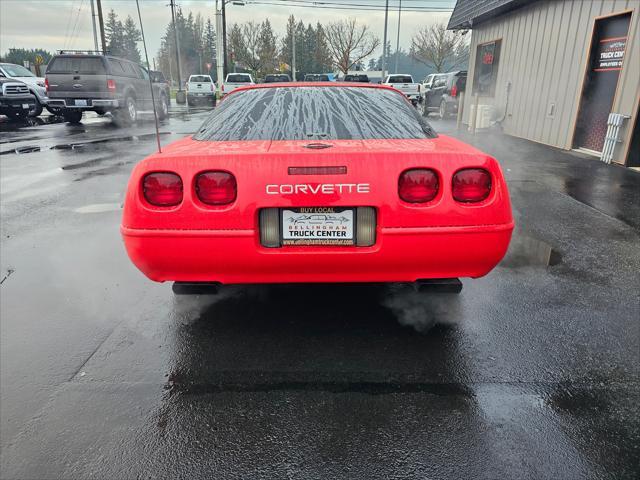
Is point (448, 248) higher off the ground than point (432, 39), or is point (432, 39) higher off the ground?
point (432, 39)

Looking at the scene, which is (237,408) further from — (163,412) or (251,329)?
(251,329)

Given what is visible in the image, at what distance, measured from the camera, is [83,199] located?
6406 millimetres

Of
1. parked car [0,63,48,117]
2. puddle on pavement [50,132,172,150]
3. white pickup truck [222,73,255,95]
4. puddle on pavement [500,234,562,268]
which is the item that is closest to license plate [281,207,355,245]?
puddle on pavement [500,234,562,268]

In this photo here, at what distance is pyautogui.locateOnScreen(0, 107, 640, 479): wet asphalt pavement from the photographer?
196 cm

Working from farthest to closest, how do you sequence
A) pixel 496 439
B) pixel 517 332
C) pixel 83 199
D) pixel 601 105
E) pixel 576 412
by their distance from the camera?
pixel 601 105, pixel 83 199, pixel 517 332, pixel 576 412, pixel 496 439

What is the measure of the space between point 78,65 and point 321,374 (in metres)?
16.5

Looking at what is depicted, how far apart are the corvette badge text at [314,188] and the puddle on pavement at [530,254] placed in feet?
7.33

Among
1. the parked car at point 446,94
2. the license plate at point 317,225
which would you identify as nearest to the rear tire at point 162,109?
the parked car at point 446,94

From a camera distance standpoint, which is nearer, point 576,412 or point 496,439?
point 496,439

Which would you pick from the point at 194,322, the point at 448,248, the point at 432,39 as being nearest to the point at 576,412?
the point at 448,248

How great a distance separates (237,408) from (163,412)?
34 cm

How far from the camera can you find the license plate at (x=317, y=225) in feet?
8.00

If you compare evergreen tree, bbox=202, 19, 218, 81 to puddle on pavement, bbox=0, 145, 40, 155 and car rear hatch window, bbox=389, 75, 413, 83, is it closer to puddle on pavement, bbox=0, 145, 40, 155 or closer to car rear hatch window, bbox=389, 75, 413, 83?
car rear hatch window, bbox=389, 75, 413, 83

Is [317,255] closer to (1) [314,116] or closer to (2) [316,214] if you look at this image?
(2) [316,214]
